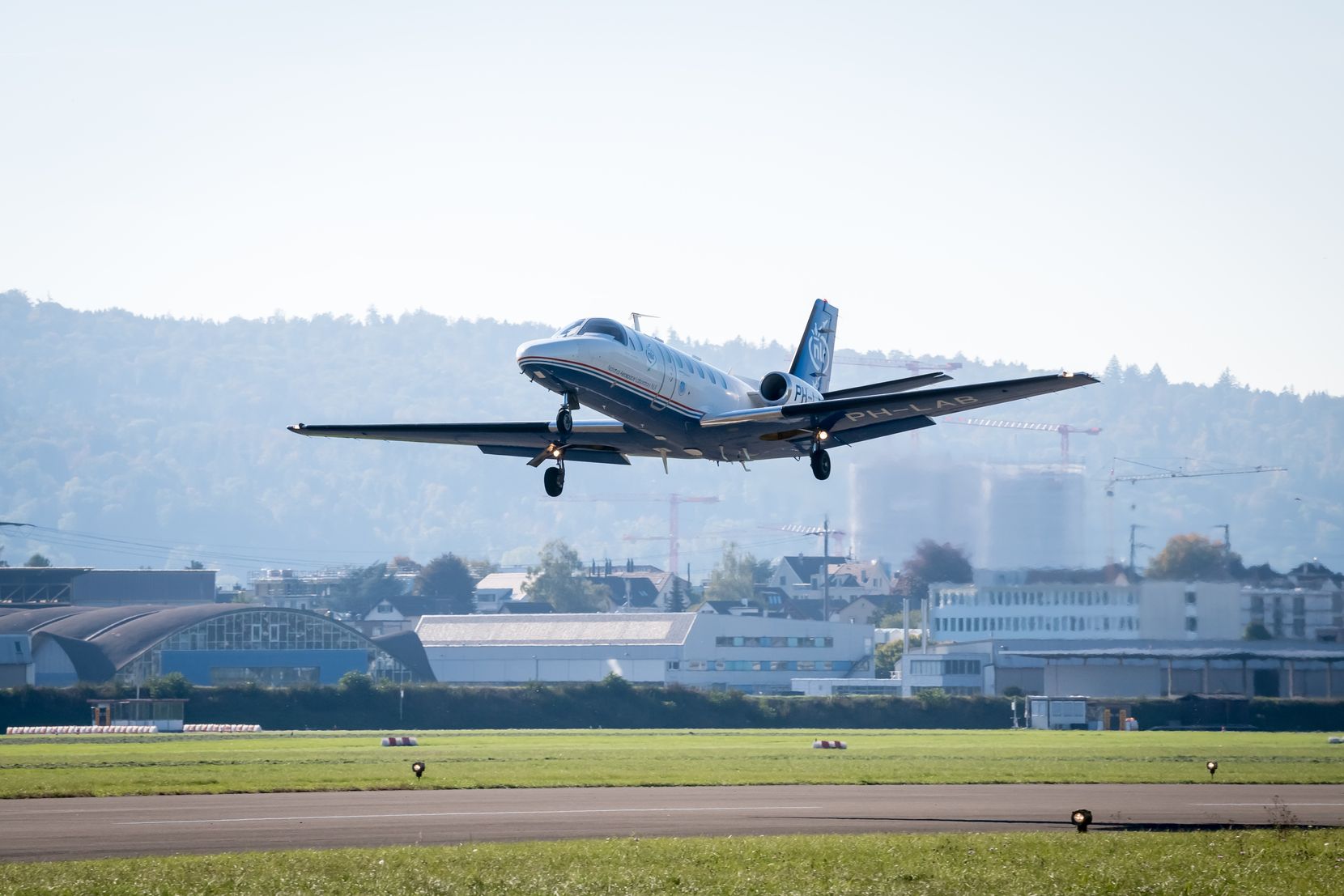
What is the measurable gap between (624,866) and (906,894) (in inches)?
185

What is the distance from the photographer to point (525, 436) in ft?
135

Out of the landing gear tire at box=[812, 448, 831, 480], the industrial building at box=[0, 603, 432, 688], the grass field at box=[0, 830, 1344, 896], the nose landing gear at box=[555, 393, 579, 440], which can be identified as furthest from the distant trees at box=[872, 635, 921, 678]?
the grass field at box=[0, 830, 1344, 896]

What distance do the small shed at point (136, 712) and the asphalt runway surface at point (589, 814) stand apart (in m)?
53.2

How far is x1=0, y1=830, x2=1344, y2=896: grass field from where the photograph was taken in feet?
77.6

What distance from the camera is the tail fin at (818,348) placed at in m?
51.3

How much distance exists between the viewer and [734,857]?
2658cm

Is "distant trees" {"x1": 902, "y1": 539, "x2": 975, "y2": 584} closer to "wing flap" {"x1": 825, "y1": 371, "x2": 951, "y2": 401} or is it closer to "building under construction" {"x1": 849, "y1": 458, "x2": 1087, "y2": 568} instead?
"building under construction" {"x1": 849, "y1": 458, "x2": 1087, "y2": 568}

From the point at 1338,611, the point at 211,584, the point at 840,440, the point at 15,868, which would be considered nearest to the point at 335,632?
the point at 211,584

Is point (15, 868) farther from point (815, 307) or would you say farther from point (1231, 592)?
point (1231, 592)

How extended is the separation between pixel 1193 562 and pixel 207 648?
76393 mm

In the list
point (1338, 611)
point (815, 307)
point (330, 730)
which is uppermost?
point (815, 307)

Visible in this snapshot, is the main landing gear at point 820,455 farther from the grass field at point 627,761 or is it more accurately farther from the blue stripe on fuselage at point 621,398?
the grass field at point 627,761

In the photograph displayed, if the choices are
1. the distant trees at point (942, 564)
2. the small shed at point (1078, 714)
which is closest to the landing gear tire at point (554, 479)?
the small shed at point (1078, 714)

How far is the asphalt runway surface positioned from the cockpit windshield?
11061mm
